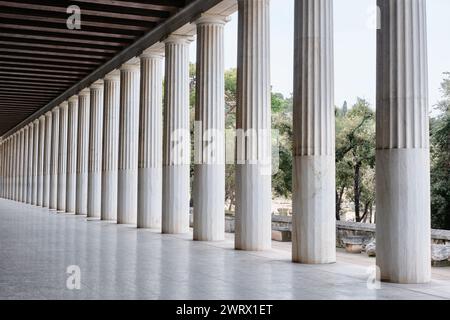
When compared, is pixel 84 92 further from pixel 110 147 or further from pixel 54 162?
pixel 54 162

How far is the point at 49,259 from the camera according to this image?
27.4 metres

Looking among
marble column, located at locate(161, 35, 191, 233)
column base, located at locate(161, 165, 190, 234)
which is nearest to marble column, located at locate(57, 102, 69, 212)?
marble column, located at locate(161, 35, 191, 233)

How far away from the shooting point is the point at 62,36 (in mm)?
53719

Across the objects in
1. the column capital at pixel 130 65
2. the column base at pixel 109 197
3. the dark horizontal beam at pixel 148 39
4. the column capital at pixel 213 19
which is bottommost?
the column base at pixel 109 197

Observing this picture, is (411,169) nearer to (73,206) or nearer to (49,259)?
(49,259)

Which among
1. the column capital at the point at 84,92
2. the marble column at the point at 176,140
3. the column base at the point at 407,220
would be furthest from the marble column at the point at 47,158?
the column base at the point at 407,220

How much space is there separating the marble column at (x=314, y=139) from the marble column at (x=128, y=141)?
105 ft

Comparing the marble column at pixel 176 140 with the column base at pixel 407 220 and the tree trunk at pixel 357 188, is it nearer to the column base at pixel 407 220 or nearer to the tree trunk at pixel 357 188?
the column base at pixel 407 220

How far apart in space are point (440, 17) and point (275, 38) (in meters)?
65.0

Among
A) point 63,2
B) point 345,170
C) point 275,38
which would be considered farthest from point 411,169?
point 275,38

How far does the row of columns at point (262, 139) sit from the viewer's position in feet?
75.5

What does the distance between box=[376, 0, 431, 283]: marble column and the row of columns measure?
0.04 metres

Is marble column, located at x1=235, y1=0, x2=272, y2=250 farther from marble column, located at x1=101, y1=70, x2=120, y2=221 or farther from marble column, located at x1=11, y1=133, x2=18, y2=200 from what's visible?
marble column, located at x1=11, y1=133, x2=18, y2=200

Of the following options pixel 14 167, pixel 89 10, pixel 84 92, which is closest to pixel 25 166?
pixel 14 167
